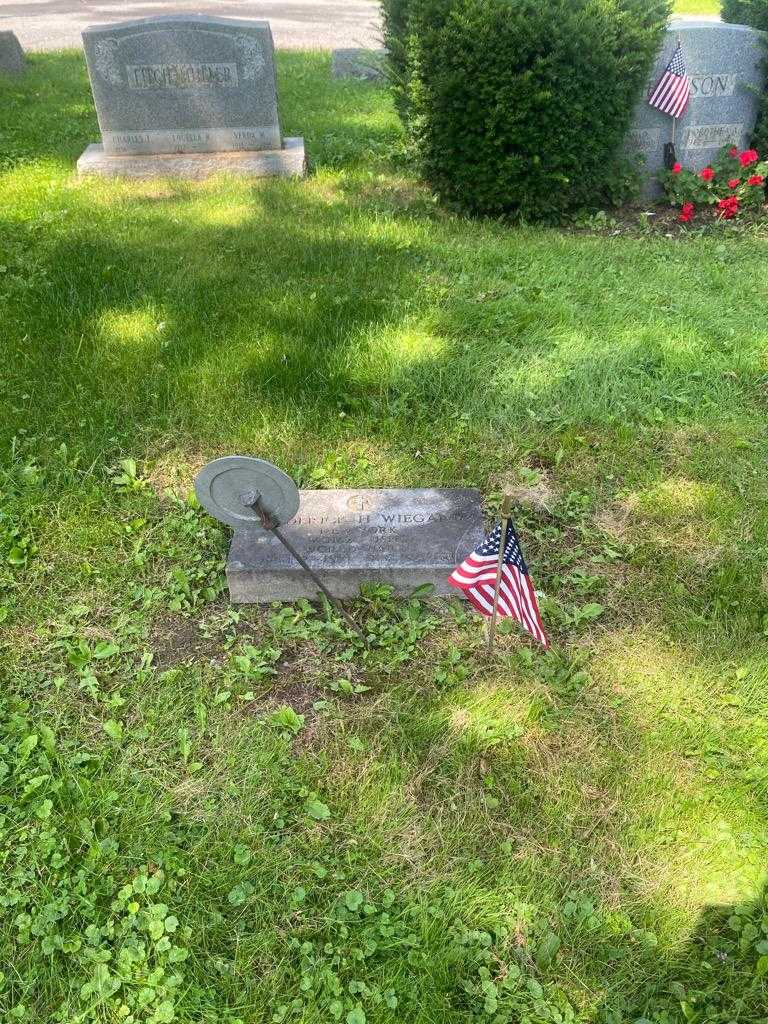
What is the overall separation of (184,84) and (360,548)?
6300mm

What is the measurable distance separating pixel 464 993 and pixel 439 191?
6.29 meters

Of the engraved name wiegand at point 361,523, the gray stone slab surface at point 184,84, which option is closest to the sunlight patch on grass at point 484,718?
the engraved name wiegand at point 361,523

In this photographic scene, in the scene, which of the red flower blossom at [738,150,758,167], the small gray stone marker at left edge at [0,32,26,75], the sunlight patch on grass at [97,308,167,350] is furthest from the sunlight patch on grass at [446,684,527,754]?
the small gray stone marker at left edge at [0,32,26,75]

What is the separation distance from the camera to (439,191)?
6.71m

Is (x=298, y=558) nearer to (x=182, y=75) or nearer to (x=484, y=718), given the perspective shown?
(x=484, y=718)

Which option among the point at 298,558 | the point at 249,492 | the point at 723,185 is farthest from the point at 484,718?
the point at 723,185

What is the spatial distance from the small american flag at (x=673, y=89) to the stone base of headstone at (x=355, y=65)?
5.68m

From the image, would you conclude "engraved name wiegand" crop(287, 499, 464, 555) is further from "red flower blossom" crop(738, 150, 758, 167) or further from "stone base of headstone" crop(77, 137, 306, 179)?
"red flower blossom" crop(738, 150, 758, 167)

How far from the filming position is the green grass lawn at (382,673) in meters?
2.05

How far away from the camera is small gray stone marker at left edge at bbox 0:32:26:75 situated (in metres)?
11.4

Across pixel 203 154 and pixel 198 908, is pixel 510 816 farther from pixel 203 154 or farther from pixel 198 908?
pixel 203 154

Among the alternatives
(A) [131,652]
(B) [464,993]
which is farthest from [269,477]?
(B) [464,993]

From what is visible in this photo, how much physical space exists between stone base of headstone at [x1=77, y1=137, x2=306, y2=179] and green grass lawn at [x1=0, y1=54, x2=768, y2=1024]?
2.30 m

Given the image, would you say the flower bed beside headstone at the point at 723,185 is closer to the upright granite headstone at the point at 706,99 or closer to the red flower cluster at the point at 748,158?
the red flower cluster at the point at 748,158
